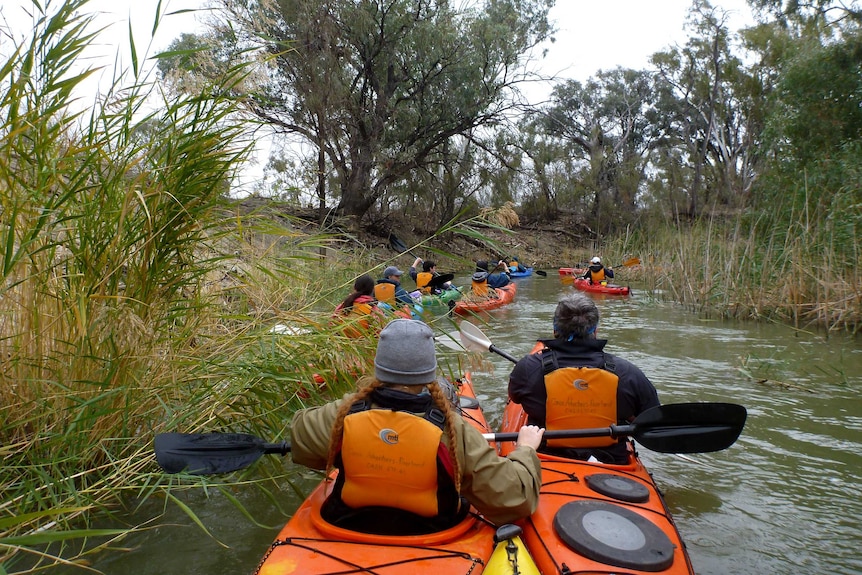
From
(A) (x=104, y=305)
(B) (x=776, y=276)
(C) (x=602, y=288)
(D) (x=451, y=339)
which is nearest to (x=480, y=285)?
(C) (x=602, y=288)

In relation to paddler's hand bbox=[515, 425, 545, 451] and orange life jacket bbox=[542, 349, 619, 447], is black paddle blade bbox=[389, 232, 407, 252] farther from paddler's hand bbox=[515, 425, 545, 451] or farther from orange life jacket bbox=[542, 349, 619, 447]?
paddler's hand bbox=[515, 425, 545, 451]

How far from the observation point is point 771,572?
2.65 metres

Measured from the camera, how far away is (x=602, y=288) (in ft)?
40.7

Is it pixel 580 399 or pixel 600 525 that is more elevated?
pixel 580 399

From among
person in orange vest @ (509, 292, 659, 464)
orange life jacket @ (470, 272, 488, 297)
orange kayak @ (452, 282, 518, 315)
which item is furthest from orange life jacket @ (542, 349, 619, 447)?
orange life jacket @ (470, 272, 488, 297)

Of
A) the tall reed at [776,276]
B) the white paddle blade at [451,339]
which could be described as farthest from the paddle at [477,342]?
the tall reed at [776,276]

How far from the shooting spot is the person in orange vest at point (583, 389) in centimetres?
287

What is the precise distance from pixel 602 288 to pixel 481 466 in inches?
433

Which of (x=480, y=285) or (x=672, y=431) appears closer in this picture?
(x=672, y=431)

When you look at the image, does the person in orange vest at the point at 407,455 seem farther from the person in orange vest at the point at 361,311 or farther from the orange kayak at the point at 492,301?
Result: the orange kayak at the point at 492,301

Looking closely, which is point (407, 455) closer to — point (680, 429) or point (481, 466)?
point (481, 466)

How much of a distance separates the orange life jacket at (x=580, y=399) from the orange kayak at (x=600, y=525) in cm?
24

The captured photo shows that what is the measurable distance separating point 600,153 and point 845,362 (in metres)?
22.2

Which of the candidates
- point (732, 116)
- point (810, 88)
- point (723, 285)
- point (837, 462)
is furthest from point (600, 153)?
point (837, 462)
